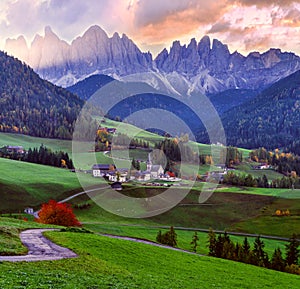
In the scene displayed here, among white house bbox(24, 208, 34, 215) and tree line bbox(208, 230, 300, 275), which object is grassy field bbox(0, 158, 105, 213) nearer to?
white house bbox(24, 208, 34, 215)

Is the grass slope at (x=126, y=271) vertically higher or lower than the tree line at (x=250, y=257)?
higher

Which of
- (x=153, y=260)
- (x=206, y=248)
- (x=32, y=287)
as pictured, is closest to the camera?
(x=32, y=287)

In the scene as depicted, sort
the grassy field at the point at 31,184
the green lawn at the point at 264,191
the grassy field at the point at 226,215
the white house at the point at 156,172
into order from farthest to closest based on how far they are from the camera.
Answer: the white house at the point at 156,172 → the green lawn at the point at 264,191 → the grassy field at the point at 31,184 → the grassy field at the point at 226,215

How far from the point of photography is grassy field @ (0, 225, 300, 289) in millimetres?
26097

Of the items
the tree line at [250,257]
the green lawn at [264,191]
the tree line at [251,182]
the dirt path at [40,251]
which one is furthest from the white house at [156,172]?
the dirt path at [40,251]

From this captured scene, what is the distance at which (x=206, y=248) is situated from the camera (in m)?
81.2

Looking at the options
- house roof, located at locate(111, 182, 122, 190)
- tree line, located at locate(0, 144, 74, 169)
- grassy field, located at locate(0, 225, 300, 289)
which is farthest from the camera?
tree line, located at locate(0, 144, 74, 169)

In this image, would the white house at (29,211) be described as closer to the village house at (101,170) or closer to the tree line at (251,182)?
the village house at (101,170)

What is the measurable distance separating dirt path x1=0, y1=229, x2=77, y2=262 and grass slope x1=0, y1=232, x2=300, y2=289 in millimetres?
1165

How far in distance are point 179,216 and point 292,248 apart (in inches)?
2001

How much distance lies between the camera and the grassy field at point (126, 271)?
85.6 feet

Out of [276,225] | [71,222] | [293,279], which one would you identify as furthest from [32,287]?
[276,225]

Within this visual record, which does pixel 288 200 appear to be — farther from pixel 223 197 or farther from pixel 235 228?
pixel 235 228

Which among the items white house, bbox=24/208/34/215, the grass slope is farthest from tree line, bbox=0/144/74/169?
the grass slope
